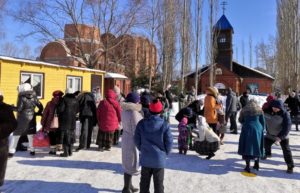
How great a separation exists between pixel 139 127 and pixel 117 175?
7.81 ft

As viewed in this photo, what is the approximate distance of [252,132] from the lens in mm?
7211

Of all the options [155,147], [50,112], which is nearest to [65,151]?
[50,112]

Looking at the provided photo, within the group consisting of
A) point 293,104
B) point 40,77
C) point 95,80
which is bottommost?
point 293,104

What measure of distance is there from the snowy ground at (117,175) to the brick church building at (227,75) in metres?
37.0

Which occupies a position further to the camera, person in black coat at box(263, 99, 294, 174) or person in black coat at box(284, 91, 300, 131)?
person in black coat at box(284, 91, 300, 131)

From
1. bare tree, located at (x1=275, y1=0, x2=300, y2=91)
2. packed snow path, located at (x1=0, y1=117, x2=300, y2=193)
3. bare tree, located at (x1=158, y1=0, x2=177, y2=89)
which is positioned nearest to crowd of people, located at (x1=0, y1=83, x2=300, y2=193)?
packed snow path, located at (x1=0, y1=117, x2=300, y2=193)

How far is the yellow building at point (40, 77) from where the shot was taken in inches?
523

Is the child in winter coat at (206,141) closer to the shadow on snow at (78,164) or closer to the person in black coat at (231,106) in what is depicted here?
the shadow on snow at (78,164)

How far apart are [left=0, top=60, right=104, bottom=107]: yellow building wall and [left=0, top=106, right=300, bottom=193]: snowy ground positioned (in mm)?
5123

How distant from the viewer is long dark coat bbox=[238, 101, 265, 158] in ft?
23.7

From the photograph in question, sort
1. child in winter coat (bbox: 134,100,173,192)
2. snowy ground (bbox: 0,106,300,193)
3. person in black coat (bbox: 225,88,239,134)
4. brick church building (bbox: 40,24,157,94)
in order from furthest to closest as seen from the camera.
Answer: brick church building (bbox: 40,24,157,94) → person in black coat (bbox: 225,88,239,134) → snowy ground (bbox: 0,106,300,193) → child in winter coat (bbox: 134,100,173,192)

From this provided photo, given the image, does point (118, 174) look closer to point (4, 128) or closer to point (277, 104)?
point (4, 128)

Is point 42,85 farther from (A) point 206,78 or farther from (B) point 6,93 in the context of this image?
(A) point 206,78

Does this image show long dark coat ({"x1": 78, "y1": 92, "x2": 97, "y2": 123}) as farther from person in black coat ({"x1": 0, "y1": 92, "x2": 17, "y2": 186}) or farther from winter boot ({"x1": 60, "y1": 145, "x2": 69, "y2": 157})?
person in black coat ({"x1": 0, "y1": 92, "x2": 17, "y2": 186})
